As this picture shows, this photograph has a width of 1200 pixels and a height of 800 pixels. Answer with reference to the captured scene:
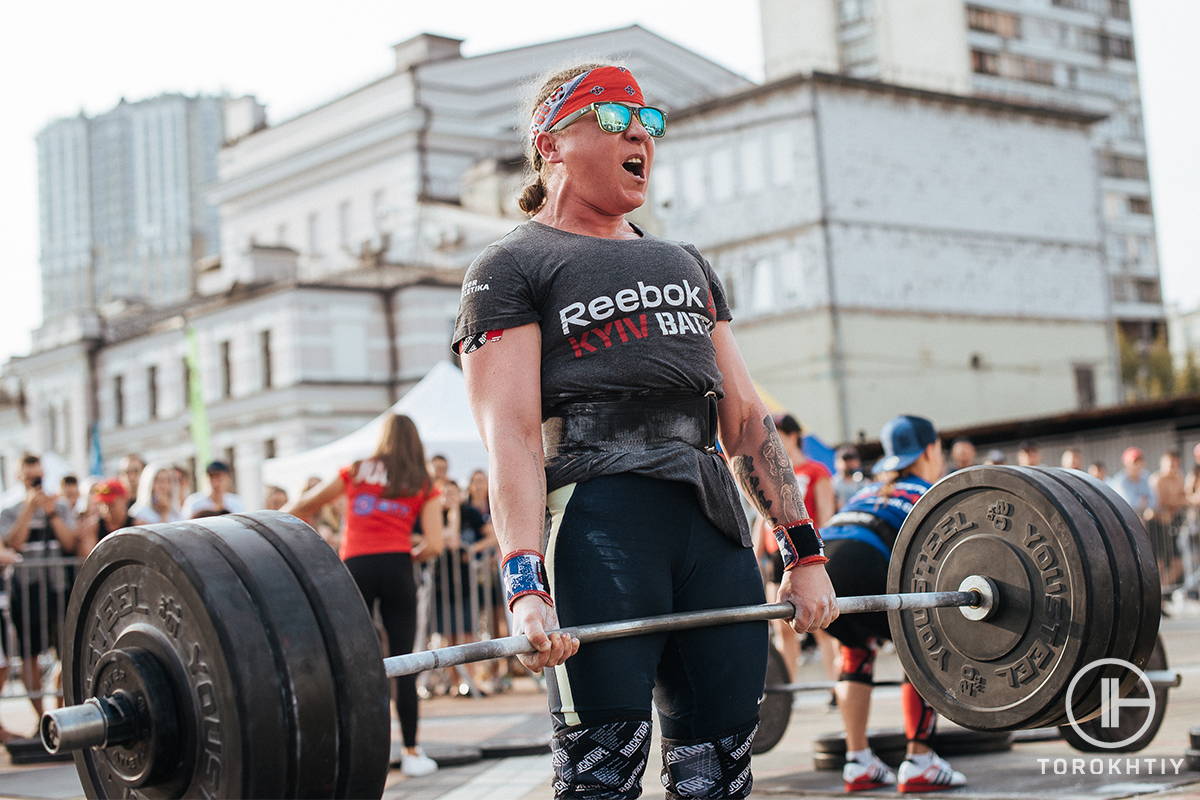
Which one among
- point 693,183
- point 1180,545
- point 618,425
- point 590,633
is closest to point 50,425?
point 693,183

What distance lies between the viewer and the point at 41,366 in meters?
49.9

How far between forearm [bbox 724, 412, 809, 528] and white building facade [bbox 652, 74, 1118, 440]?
3428 centimetres

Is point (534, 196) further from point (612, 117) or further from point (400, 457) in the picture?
point (400, 457)

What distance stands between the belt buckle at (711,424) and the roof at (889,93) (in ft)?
116

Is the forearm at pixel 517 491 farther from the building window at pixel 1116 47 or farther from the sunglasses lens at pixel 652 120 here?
the building window at pixel 1116 47

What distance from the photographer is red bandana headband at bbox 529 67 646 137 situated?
3.71m

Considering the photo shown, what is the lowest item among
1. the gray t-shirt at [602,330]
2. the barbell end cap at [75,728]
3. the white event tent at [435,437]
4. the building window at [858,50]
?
the barbell end cap at [75,728]

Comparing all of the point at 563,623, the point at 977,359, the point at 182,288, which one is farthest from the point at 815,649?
the point at 182,288

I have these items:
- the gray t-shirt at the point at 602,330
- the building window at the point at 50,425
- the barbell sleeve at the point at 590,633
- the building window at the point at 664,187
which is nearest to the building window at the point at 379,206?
the building window at the point at 664,187

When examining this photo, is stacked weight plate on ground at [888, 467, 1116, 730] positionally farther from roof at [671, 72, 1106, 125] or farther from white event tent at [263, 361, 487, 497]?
roof at [671, 72, 1106, 125]

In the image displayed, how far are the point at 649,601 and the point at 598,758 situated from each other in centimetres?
36

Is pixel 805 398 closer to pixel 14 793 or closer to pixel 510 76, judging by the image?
pixel 510 76

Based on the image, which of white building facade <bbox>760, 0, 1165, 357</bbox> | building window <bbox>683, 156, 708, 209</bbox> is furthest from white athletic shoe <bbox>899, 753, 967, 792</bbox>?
white building facade <bbox>760, 0, 1165, 357</bbox>

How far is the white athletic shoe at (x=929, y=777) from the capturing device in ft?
20.8
